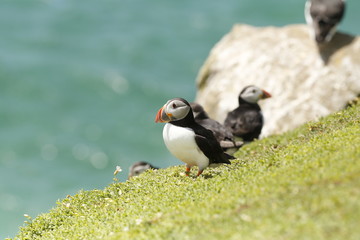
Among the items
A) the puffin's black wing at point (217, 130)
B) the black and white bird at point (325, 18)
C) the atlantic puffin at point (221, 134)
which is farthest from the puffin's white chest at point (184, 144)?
the black and white bird at point (325, 18)

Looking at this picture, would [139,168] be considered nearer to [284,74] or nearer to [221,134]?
[221,134]

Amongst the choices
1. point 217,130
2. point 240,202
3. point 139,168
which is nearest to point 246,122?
point 217,130

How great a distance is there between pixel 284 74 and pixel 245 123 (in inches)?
164

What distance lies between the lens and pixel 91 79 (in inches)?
1572

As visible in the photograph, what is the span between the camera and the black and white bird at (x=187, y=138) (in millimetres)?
9227

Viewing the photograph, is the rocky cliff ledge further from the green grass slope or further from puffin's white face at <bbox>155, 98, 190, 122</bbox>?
puffin's white face at <bbox>155, 98, 190, 122</bbox>

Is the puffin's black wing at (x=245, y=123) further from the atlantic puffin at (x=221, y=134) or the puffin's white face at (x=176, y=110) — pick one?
the puffin's white face at (x=176, y=110)

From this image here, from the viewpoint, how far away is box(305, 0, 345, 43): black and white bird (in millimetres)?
16578

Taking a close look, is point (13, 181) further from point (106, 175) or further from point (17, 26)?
point (17, 26)

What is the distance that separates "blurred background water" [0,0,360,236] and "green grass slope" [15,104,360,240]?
1574cm

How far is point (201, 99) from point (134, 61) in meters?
24.5

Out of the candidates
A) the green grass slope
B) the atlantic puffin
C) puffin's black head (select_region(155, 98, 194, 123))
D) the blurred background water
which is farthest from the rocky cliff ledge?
the blurred background water

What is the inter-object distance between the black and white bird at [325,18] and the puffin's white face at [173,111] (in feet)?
27.4

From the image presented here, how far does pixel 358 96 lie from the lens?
15742 millimetres
